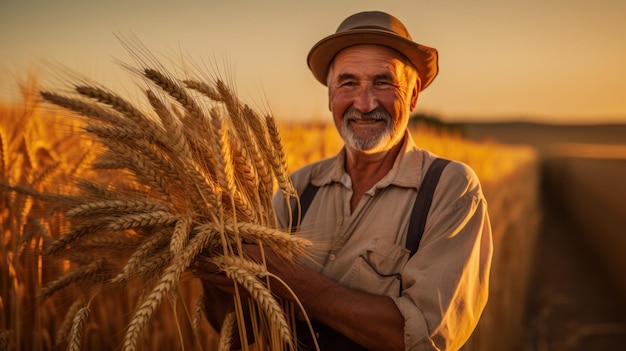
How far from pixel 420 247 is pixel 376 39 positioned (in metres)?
0.88

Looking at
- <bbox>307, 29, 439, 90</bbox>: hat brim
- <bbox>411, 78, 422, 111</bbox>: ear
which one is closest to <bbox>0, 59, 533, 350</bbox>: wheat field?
<bbox>307, 29, 439, 90</bbox>: hat brim

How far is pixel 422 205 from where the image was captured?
2.26 meters

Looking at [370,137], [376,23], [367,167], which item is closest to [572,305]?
[367,167]

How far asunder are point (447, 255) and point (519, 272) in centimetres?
611

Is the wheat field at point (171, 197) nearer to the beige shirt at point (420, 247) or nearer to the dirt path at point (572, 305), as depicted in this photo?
the beige shirt at point (420, 247)

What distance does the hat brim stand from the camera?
250 cm

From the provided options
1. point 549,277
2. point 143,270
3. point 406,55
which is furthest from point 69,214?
point 549,277

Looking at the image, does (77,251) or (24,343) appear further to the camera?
(24,343)

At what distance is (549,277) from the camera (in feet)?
38.2

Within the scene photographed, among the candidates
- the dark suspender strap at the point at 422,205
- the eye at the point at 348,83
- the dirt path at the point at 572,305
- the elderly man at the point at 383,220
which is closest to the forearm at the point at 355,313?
the elderly man at the point at 383,220

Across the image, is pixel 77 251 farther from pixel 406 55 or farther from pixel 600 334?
pixel 600 334

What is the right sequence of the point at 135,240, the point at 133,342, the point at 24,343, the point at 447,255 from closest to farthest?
the point at 133,342 → the point at 135,240 → the point at 447,255 → the point at 24,343

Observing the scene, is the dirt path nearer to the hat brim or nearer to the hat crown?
the hat brim

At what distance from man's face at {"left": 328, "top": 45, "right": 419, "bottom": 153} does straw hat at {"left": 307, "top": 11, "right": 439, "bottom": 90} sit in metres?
0.05
